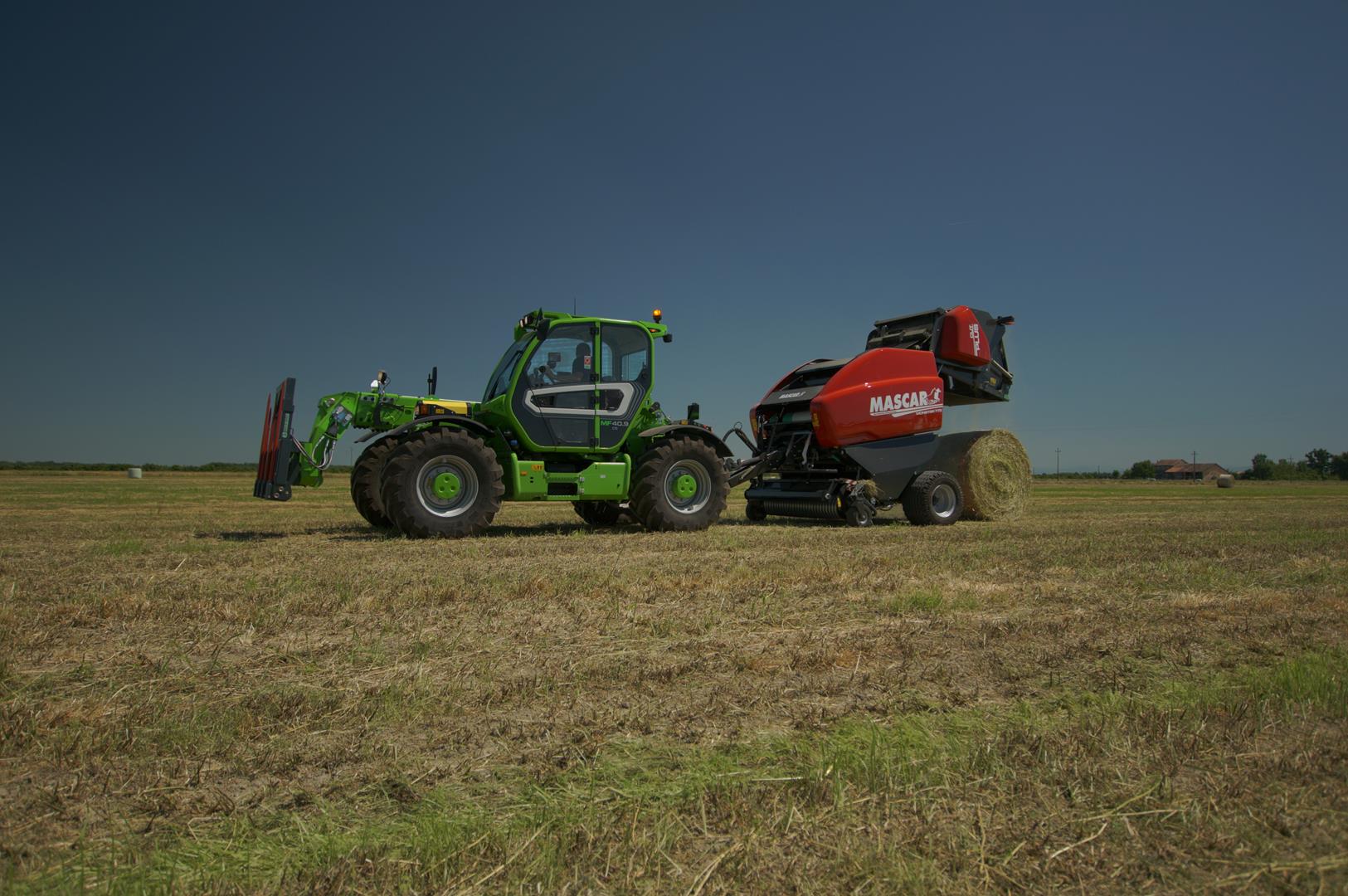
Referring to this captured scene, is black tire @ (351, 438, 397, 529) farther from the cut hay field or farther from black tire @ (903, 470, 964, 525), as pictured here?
black tire @ (903, 470, 964, 525)

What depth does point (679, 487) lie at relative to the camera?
33.8ft

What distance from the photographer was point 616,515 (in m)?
11.4

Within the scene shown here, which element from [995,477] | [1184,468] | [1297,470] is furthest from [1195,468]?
[995,477]

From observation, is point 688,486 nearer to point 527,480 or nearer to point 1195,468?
point 527,480

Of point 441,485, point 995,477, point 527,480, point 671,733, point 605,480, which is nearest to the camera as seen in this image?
point 671,733

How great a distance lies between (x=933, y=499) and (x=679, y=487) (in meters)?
3.94

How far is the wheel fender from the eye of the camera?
10.3m

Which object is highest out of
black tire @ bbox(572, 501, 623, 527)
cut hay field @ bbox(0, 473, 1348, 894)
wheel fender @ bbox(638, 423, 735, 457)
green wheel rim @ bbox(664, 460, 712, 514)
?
wheel fender @ bbox(638, 423, 735, 457)

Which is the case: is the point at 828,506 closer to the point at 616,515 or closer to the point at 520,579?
the point at 616,515

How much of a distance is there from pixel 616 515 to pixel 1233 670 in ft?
29.0

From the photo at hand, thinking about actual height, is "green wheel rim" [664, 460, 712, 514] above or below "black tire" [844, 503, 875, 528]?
above

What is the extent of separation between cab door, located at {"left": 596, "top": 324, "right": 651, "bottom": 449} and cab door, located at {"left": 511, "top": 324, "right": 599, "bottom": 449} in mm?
136

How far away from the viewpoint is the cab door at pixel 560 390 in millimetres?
9633

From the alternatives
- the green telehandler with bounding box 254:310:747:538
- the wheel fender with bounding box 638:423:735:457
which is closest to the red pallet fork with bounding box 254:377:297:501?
the green telehandler with bounding box 254:310:747:538
